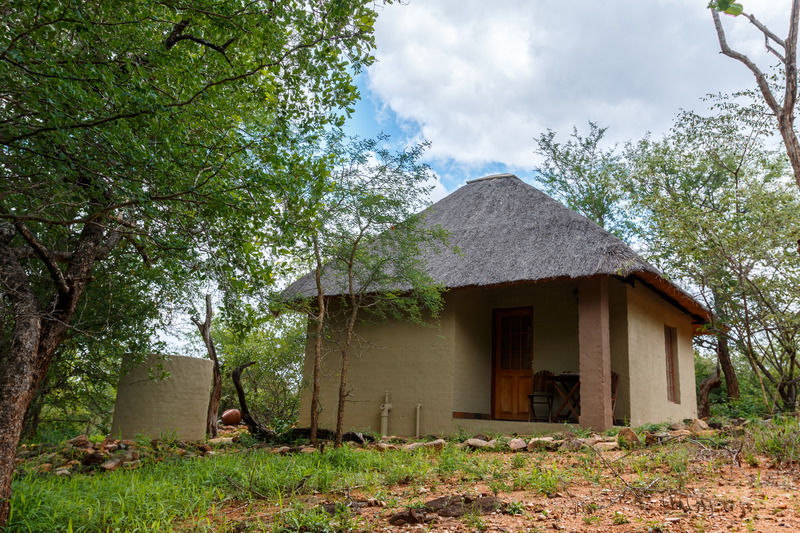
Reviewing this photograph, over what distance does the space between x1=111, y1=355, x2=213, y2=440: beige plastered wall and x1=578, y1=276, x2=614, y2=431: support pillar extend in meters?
5.55

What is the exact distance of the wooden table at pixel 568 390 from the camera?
26.9 ft

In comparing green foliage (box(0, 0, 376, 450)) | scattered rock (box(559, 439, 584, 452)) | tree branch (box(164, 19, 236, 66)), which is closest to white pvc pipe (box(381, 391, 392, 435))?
scattered rock (box(559, 439, 584, 452))

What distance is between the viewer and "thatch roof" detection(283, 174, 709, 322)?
25.4ft

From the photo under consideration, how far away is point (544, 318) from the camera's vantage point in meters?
9.33

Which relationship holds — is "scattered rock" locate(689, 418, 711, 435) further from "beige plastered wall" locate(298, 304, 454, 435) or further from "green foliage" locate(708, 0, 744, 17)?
"green foliage" locate(708, 0, 744, 17)

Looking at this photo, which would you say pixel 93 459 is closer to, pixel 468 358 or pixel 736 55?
pixel 468 358

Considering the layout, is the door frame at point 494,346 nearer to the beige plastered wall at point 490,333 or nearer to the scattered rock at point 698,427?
the beige plastered wall at point 490,333

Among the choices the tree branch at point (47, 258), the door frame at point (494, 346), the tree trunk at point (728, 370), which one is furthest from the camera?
the tree trunk at point (728, 370)

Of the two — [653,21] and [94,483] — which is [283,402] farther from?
[653,21]

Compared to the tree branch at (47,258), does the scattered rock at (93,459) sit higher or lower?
lower

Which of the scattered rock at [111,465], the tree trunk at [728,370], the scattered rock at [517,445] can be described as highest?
the tree trunk at [728,370]

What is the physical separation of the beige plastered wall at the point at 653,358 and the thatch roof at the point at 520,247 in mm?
299

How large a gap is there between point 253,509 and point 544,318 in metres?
6.66

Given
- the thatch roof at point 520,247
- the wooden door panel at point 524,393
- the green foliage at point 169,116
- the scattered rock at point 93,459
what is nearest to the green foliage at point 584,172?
the thatch roof at point 520,247
